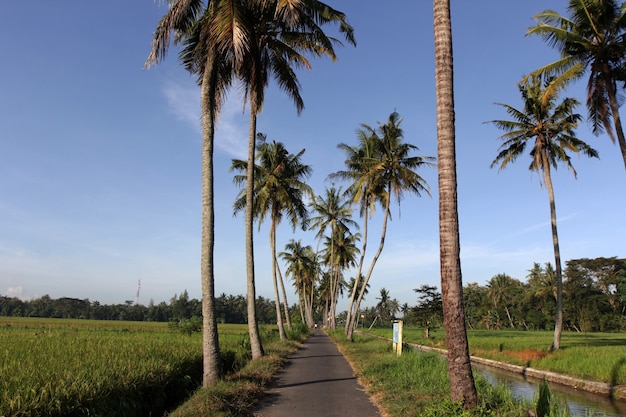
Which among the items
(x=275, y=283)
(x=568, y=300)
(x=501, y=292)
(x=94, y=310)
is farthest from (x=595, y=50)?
(x=94, y=310)

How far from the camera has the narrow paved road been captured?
7741 millimetres

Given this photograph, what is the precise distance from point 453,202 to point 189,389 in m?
8.37

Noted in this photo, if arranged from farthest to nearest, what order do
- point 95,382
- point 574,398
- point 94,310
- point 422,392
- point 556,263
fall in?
1. point 94,310
2. point 556,263
3. point 574,398
4. point 422,392
5. point 95,382

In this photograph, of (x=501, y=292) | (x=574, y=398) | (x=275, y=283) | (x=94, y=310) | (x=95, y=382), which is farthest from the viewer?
(x=94, y=310)

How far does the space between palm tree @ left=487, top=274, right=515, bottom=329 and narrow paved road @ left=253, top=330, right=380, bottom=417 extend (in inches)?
3025

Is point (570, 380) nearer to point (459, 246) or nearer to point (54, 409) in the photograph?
point (459, 246)

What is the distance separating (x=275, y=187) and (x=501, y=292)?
70.8 meters

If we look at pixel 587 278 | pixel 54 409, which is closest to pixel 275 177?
pixel 54 409

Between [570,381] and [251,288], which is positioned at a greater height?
[251,288]

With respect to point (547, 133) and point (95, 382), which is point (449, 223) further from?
point (547, 133)

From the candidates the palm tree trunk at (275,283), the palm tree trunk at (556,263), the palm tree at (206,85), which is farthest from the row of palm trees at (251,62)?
the palm tree trunk at (556,263)

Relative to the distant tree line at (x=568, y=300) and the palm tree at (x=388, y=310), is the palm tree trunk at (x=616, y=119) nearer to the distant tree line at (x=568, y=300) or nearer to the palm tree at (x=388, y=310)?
the distant tree line at (x=568, y=300)

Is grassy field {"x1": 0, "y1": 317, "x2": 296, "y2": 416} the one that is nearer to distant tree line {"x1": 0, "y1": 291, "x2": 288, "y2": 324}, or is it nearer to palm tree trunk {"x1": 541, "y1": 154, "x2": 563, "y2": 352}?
palm tree trunk {"x1": 541, "y1": 154, "x2": 563, "y2": 352}

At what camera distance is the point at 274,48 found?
590 inches
